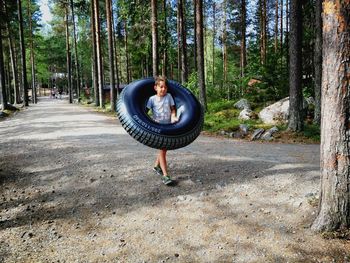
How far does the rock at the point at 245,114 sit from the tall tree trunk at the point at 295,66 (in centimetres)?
264

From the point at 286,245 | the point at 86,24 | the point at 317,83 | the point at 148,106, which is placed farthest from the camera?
the point at 86,24

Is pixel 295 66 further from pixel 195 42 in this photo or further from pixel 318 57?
pixel 195 42

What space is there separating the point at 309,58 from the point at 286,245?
19.4m

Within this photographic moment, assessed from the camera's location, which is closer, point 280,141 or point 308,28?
point 280,141

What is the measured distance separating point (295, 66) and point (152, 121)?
7.43 meters

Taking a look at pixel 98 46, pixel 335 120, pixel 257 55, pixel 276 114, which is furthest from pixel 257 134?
pixel 98 46

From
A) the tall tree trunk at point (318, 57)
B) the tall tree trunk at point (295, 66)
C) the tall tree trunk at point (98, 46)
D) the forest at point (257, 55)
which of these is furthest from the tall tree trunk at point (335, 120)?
the tall tree trunk at point (98, 46)

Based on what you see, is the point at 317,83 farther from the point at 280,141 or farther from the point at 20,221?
the point at 20,221

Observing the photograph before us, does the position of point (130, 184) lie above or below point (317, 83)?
below

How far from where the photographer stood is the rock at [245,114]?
46.1 feet

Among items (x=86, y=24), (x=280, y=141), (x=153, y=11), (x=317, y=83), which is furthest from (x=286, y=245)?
(x=86, y=24)

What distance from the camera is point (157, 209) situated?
4.93m

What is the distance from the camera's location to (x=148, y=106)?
5738 mm

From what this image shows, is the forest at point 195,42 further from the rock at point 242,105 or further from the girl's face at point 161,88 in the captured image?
the girl's face at point 161,88
